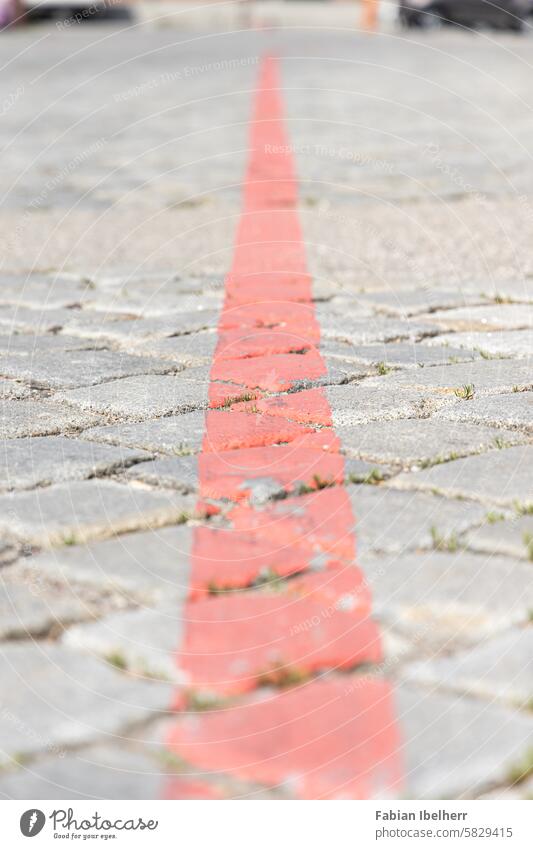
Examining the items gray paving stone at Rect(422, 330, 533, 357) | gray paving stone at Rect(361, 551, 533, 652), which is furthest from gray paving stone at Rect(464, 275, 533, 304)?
gray paving stone at Rect(361, 551, 533, 652)

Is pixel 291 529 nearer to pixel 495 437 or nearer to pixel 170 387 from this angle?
pixel 495 437

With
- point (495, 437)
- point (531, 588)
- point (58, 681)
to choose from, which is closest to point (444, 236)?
point (495, 437)

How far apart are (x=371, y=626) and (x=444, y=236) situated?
355 cm

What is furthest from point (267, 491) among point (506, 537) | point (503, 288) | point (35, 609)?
point (503, 288)

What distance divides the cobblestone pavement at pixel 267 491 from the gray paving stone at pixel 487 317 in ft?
0.05

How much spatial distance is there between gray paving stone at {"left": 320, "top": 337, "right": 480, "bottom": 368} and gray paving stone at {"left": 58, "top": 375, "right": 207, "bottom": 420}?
1.55 feet

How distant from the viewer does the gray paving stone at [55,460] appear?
2.35 metres

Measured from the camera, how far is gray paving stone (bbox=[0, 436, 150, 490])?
235 centimetres

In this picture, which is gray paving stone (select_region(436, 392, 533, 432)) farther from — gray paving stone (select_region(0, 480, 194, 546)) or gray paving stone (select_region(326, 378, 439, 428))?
gray paving stone (select_region(0, 480, 194, 546))

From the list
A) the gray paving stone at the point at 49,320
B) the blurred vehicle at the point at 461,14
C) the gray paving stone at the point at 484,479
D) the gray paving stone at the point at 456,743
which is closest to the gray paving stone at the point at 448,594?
the gray paving stone at the point at 456,743

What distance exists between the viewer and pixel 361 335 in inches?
141

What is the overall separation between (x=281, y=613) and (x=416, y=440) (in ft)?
2.84

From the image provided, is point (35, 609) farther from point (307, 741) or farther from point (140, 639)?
point (307, 741)

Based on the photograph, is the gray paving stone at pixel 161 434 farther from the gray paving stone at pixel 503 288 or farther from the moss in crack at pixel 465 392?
the gray paving stone at pixel 503 288
